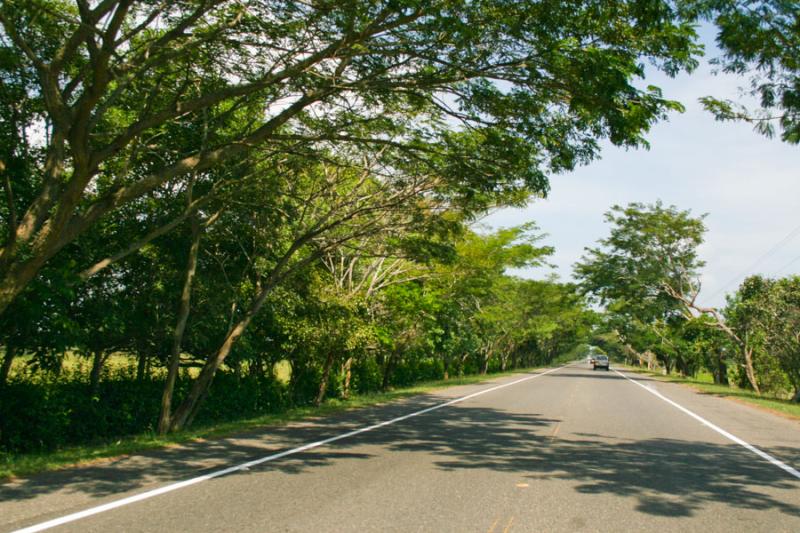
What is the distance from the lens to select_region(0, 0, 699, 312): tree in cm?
824

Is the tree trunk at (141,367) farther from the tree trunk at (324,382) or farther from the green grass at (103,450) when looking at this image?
the tree trunk at (324,382)

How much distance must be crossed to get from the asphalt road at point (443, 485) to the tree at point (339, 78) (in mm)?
3294

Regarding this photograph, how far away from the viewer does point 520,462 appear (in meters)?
8.91

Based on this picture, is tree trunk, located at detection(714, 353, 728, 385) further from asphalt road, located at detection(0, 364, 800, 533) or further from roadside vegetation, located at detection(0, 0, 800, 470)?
asphalt road, located at detection(0, 364, 800, 533)

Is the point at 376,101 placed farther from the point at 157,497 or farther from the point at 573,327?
the point at 573,327

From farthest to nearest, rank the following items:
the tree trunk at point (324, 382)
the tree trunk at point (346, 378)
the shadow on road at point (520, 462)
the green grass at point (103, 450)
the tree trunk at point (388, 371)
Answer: the tree trunk at point (388, 371), the tree trunk at point (346, 378), the tree trunk at point (324, 382), the green grass at point (103, 450), the shadow on road at point (520, 462)

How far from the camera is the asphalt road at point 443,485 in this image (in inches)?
225

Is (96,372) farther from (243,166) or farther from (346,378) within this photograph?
(346,378)

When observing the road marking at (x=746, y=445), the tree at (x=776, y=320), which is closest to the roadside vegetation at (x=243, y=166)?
the road marking at (x=746, y=445)

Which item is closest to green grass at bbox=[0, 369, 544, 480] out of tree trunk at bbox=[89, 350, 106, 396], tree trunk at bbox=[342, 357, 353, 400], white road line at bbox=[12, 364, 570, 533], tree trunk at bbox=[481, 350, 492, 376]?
tree trunk at bbox=[89, 350, 106, 396]

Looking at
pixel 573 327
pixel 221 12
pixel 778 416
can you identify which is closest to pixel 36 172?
pixel 221 12

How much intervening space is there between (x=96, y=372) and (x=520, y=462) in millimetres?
9406

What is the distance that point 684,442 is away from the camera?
11.5 meters

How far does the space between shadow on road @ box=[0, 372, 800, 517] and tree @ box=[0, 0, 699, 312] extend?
282cm
